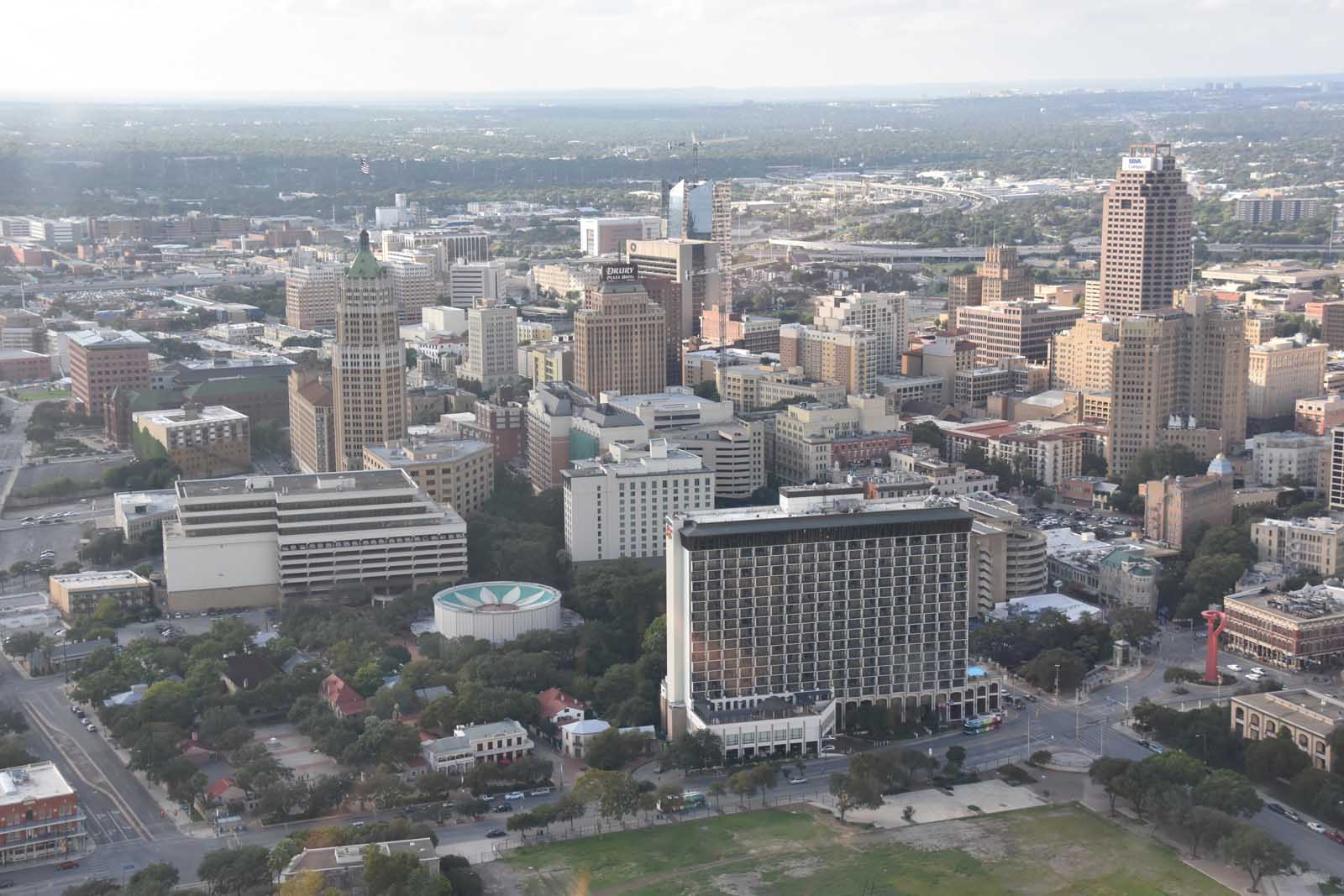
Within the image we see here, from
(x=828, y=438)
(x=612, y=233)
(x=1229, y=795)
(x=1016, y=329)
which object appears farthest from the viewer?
(x=612, y=233)

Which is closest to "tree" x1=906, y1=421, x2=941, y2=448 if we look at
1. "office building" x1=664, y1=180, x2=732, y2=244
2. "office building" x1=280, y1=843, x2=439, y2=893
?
"office building" x1=664, y1=180, x2=732, y2=244

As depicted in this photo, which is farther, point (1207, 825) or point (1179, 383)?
point (1179, 383)

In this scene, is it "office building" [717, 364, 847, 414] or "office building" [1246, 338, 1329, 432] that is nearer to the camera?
"office building" [717, 364, 847, 414]

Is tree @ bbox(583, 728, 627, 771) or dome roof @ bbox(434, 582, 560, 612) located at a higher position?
dome roof @ bbox(434, 582, 560, 612)

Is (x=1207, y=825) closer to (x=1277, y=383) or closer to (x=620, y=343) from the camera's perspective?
(x=1277, y=383)

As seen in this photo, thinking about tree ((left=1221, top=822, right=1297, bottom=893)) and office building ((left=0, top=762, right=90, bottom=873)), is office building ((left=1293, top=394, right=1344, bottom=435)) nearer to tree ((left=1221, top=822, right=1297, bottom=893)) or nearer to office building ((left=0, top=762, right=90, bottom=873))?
tree ((left=1221, top=822, right=1297, bottom=893))

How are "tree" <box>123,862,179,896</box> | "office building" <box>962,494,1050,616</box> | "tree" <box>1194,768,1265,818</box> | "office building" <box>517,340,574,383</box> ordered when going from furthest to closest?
"office building" <box>517,340,574,383</box> < "office building" <box>962,494,1050,616</box> < "tree" <box>1194,768,1265,818</box> < "tree" <box>123,862,179,896</box>

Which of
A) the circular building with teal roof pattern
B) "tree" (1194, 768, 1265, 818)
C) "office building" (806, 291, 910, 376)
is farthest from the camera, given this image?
"office building" (806, 291, 910, 376)

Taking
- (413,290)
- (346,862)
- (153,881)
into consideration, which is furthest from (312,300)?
(153,881)
